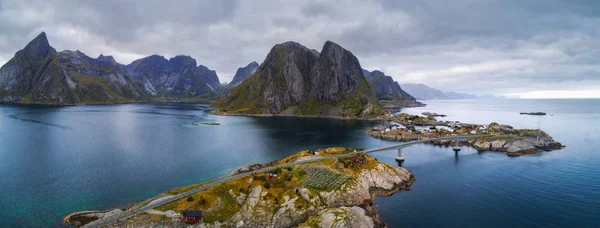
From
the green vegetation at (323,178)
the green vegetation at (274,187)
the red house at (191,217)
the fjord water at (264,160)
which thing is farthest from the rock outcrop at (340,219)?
the red house at (191,217)

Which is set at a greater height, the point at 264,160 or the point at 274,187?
the point at 274,187

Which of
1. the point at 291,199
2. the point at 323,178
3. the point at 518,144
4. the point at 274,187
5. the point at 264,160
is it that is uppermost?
the point at 518,144

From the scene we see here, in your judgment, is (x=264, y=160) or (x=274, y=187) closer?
(x=274, y=187)

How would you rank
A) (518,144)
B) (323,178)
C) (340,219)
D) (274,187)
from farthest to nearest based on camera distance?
1. (518,144)
2. (323,178)
3. (274,187)
4. (340,219)

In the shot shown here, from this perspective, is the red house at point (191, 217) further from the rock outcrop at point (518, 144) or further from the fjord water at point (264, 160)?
the rock outcrop at point (518, 144)

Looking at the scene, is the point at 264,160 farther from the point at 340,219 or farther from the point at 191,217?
the point at 340,219

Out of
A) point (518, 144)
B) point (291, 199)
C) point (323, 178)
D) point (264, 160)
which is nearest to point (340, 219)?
point (291, 199)

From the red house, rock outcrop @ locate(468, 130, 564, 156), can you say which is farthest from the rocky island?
rock outcrop @ locate(468, 130, 564, 156)

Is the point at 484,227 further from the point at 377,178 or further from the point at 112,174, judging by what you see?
Answer: the point at 112,174

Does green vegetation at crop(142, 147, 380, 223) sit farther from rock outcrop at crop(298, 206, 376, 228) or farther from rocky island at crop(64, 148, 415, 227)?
rock outcrop at crop(298, 206, 376, 228)
